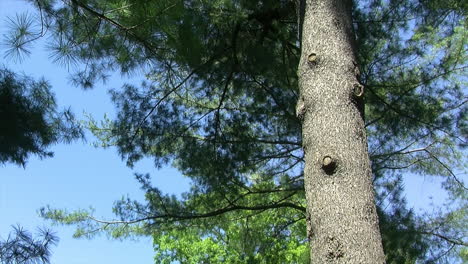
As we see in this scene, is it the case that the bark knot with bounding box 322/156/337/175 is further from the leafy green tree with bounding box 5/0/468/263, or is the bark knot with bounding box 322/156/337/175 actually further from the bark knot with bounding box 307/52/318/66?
the leafy green tree with bounding box 5/0/468/263

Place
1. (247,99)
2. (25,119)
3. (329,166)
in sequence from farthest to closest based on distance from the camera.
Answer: (247,99) → (25,119) → (329,166)

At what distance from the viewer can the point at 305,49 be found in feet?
10.7

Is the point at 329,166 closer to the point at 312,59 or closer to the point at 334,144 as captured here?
the point at 334,144

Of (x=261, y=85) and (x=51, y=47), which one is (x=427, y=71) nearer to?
(x=261, y=85)

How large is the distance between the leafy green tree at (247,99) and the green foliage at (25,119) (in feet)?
2.03

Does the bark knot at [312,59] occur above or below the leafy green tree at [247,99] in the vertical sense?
below

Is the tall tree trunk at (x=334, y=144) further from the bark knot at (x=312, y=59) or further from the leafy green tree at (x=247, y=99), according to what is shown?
the leafy green tree at (x=247, y=99)

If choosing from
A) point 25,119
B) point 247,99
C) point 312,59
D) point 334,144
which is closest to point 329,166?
point 334,144

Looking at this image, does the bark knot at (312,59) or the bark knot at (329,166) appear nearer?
the bark knot at (329,166)

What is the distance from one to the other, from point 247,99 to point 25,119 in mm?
2819

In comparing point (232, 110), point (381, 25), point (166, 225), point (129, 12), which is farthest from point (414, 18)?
point (166, 225)

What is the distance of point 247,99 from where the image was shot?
19.7 feet

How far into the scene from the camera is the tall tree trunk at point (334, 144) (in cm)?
246

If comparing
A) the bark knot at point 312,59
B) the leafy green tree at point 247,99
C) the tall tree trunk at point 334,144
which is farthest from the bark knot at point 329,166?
the leafy green tree at point 247,99
